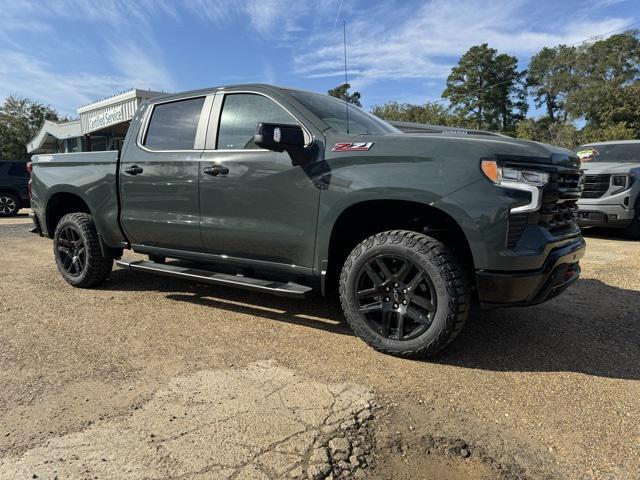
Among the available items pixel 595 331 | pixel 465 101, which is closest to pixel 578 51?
pixel 465 101

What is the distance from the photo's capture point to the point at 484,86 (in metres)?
61.8

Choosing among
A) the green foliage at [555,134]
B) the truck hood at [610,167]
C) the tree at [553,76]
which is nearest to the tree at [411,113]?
the green foliage at [555,134]

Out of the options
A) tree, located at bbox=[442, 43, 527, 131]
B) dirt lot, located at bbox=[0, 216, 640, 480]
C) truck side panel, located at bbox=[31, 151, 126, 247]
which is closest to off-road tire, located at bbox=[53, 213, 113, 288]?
truck side panel, located at bbox=[31, 151, 126, 247]

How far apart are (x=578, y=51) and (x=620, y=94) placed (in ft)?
76.7

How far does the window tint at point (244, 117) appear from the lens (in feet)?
12.7

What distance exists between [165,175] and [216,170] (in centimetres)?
62

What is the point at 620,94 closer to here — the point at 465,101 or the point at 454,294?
the point at 465,101

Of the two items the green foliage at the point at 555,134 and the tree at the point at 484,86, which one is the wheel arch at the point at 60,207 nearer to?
the green foliage at the point at 555,134

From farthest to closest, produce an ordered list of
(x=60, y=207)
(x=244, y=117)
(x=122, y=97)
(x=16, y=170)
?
1. (x=122, y=97)
2. (x=16, y=170)
3. (x=60, y=207)
4. (x=244, y=117)

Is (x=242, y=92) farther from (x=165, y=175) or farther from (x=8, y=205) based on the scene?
(x=8, y=205)

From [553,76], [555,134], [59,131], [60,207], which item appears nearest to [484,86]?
[553,76]

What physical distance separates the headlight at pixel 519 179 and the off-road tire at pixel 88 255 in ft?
12.7

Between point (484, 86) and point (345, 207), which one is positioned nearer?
point (345, 207)

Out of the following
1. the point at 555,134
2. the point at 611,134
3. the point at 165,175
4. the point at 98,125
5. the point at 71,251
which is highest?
the point at 555,134
